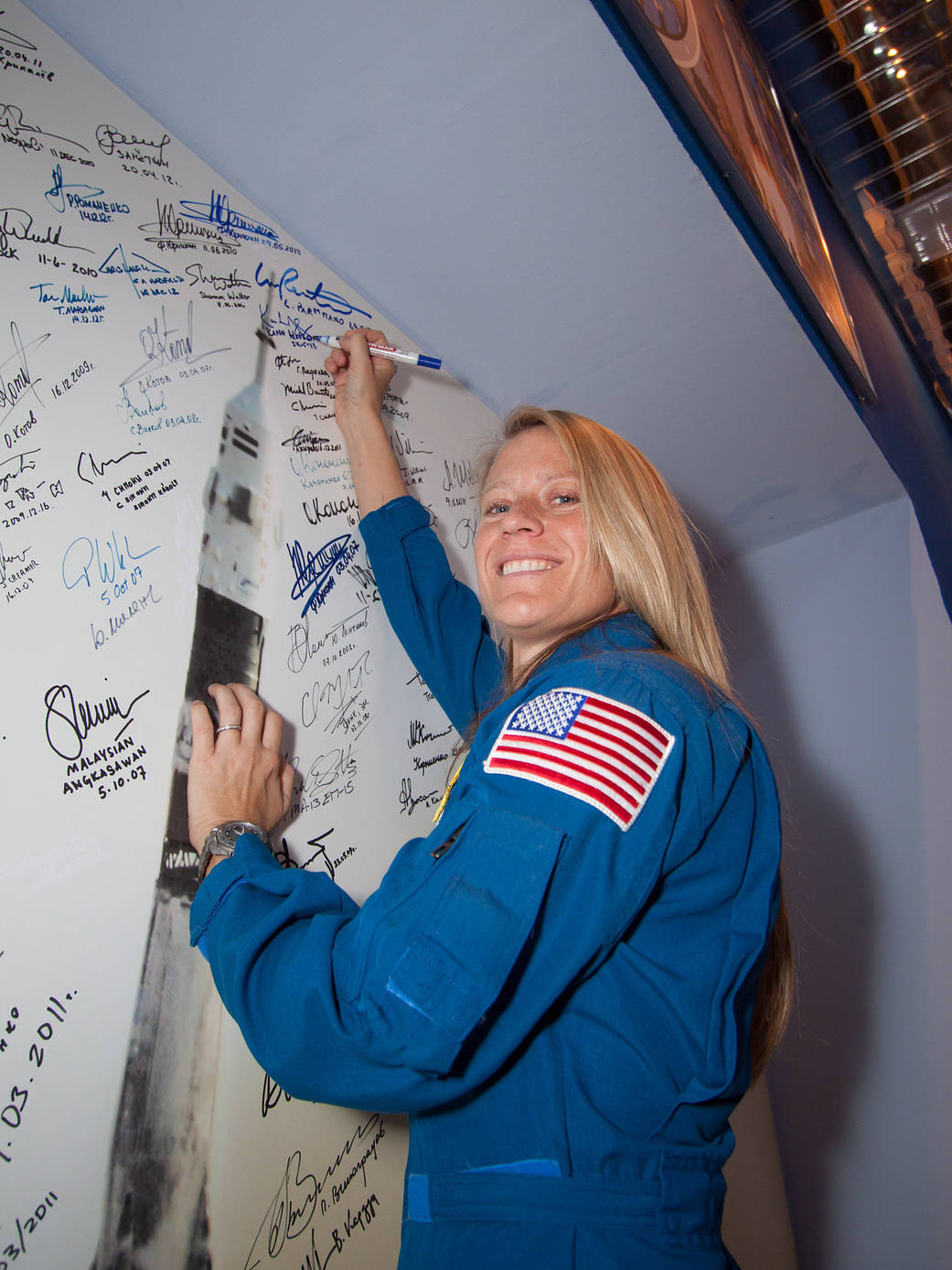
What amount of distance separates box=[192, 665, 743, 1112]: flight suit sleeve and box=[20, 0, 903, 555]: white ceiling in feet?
3.07

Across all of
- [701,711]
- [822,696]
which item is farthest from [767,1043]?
[822,696]

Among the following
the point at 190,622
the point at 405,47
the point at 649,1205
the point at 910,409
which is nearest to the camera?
the point at 649,1205

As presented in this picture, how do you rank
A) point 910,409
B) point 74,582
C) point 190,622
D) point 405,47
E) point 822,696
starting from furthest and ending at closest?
1. point 910,409
2. point 822,696
3. point 405,47
4. point 190,622
5. point 74,582

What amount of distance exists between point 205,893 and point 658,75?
3.66ft

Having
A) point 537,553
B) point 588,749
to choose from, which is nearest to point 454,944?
point 588,749

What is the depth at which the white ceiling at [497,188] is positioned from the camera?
1.05m

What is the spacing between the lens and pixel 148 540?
92cm

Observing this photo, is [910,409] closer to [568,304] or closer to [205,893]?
[568,304]

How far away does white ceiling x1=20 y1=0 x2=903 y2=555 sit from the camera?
1.05m
